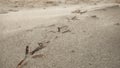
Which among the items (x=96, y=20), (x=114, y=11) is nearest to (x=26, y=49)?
(x=96, y=20)

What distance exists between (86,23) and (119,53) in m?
0.73

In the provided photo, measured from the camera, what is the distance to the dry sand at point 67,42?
1.10 meters

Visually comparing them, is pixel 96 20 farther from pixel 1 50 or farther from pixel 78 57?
pixel 1 50

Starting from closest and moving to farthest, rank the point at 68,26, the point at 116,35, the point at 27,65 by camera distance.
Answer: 1. the point at 27,65
2. the point at 116,35
3. the point at 68,26

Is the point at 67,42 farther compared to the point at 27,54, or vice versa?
the point at 67,42

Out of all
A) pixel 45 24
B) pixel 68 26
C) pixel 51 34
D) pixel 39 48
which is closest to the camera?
pixel 39 48

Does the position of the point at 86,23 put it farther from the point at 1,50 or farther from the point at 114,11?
the point at 1,50

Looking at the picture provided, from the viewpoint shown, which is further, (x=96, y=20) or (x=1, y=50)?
(x=96, y=20)

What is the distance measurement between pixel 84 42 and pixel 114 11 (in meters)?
1.25

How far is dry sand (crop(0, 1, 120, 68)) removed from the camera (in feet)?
3.61

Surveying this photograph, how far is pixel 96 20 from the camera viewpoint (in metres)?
1.91

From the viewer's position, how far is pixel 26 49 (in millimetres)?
1310

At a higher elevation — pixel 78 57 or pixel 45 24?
pixel 45 24

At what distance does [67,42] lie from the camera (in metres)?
1.38
